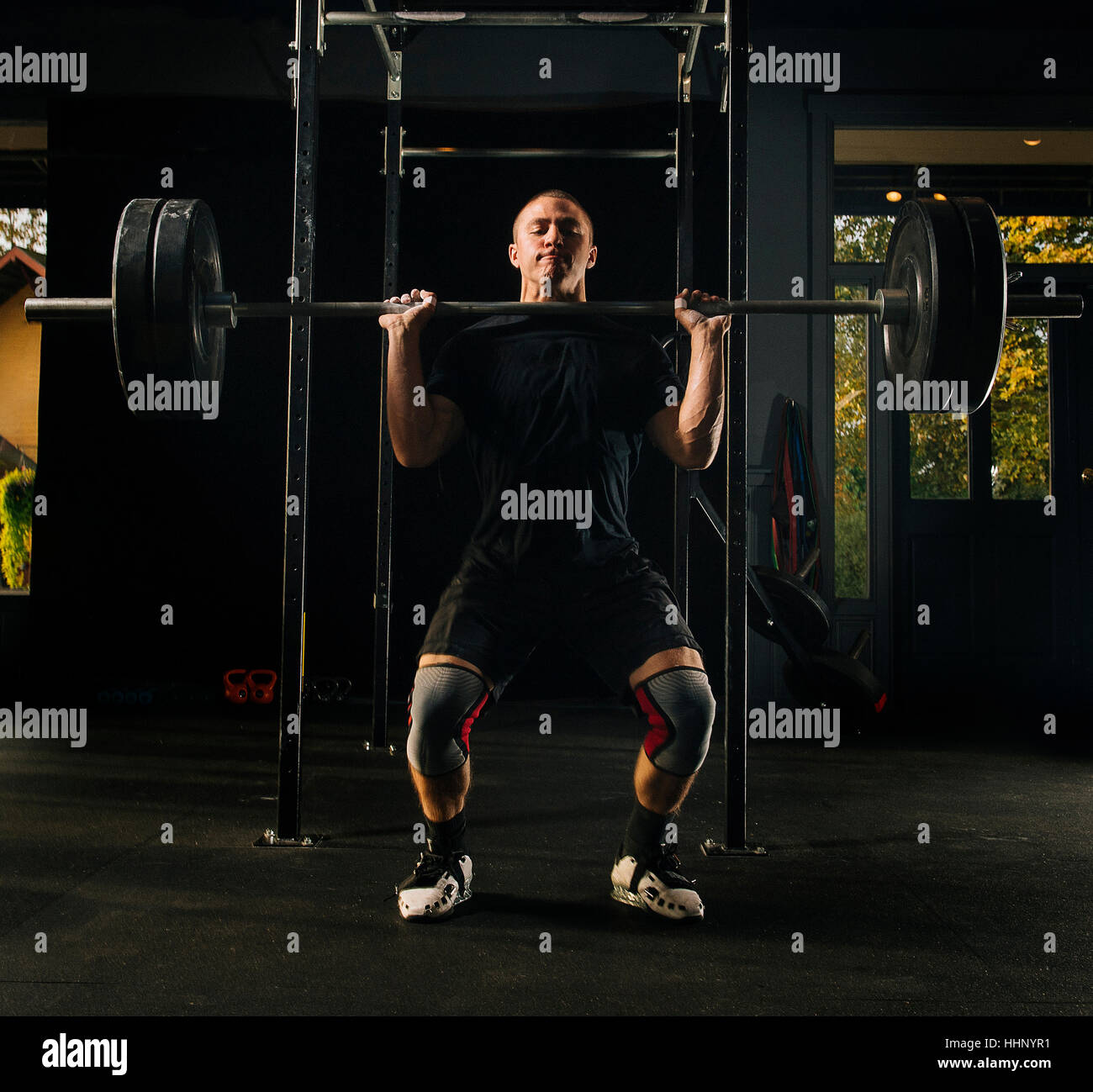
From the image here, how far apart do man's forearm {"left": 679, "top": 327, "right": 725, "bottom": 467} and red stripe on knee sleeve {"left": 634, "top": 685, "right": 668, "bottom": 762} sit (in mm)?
499

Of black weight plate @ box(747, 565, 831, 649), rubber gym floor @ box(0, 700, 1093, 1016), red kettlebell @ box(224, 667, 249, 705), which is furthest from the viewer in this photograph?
red kettlebell @ box(224, 667, 249, 705)

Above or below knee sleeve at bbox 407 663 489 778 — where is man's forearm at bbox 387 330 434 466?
above

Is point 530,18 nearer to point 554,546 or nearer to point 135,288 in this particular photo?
point 135,288

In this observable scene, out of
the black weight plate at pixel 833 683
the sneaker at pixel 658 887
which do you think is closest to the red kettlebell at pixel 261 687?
the black weight plate at pixel 833 683

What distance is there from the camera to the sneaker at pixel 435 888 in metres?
1.91

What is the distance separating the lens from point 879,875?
7.42 ft

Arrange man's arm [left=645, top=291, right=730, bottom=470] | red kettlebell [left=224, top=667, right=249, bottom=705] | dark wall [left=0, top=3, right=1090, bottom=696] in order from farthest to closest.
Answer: dark wall [left=0, top=3, right=1090, bottom=696]
red kettlebell [left=224, top=667, right=249, bottom=705]
man's arm [left=645, top=291, right=730, bottom=470]

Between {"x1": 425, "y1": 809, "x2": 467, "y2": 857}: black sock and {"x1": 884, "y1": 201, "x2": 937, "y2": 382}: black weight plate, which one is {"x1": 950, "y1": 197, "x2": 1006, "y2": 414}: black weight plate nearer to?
{"x1": 884, "y1": 201, "x2": 937, "y2": 382}: black weight plate

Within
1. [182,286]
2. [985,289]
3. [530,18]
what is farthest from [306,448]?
[985,289]

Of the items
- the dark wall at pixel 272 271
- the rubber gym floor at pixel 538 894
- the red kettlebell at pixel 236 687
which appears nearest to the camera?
the rubber gym floor at pixel 538 894

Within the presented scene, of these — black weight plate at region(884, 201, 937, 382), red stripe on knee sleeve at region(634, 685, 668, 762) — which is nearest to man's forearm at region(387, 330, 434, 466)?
red stripe on knee sleeve at region(634, 685, 668, 762)

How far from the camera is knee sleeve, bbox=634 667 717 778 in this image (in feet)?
6.36

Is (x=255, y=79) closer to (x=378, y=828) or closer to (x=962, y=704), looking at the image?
(x=378, y=828)

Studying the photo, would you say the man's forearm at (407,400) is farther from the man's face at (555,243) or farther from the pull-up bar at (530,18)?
the pull-up bar at (530,18)
